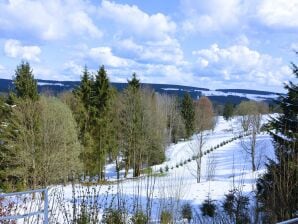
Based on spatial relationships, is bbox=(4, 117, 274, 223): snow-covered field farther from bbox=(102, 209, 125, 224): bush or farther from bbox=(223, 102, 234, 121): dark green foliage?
bbox=(223, 102, 234, 121): dark green foliage

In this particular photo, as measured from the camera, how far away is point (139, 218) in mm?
7391

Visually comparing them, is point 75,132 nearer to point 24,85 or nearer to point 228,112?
point 24,85

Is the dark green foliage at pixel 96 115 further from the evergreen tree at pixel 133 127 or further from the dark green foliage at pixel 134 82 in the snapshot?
the dark green foliage at pixel 134 82

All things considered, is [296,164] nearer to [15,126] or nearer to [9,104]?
[15,126]

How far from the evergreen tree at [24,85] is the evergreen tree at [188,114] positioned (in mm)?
44341

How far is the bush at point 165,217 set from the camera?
7.14 m

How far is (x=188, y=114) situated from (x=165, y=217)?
71376mm

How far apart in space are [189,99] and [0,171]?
49979 millimetres

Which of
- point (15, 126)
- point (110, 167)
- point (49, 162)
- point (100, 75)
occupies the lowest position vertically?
point (110, 167)

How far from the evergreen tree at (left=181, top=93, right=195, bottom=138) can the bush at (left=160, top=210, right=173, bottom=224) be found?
7088cm

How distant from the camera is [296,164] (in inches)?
356

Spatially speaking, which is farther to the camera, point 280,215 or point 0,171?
point 0,171

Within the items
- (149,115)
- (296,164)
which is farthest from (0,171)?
(296,164)

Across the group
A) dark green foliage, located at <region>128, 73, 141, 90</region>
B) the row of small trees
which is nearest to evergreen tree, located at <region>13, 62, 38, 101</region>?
the row of small trees
